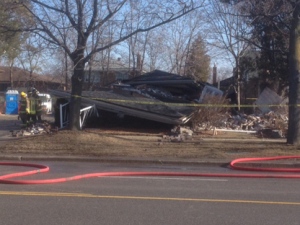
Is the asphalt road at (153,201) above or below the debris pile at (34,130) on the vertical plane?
below

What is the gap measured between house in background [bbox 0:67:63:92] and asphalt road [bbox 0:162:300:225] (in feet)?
149

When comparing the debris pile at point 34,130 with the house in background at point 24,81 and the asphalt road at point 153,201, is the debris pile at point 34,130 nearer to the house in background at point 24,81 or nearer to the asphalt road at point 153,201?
the asphalt road at point 153,201

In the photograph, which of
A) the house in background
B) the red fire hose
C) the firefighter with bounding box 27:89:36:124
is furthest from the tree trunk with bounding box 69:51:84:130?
the house in background

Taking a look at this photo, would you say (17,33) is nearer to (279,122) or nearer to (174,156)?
(174,156)

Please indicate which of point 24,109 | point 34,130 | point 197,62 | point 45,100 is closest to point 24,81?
point 197,62

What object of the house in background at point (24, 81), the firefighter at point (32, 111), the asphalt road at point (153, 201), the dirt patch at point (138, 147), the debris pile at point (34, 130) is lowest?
the asphalt road at point (153, 201)

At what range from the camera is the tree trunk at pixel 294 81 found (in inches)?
669

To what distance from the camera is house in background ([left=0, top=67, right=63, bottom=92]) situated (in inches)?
2325

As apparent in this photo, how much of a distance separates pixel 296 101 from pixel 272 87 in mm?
20132

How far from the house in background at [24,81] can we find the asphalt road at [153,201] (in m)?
45.3

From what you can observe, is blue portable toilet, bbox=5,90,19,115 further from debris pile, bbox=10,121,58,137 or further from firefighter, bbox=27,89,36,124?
debris pile, bbox=10,121,58,137

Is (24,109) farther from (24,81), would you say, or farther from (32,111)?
(24,81)

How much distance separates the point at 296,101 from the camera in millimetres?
17312

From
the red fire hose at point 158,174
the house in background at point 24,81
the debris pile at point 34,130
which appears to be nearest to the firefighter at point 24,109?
the debris pile at point 34,130
